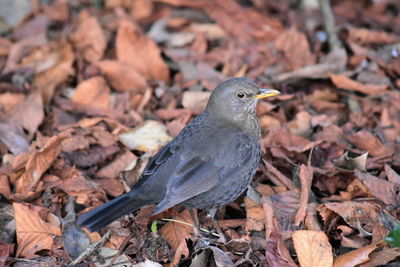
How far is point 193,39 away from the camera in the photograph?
7.14 meters

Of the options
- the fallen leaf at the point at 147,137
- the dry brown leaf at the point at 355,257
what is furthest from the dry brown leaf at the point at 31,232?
the dry brown leaf at the point at 355,257

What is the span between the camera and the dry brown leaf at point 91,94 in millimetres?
6219

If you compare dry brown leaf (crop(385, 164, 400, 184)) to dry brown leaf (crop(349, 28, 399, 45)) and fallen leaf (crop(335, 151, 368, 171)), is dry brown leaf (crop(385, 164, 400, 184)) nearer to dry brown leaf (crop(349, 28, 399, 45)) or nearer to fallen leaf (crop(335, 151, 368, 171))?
fallen leaf (crop(335, 151, 368, 171))

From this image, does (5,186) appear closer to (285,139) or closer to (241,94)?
(241,94)

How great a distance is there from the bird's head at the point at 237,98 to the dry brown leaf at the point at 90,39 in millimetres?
2133

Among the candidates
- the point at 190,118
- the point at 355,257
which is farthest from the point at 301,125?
the point at 355,257

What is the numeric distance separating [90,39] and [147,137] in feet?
6.36

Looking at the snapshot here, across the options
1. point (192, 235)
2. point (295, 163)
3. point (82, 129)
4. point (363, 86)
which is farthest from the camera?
point (363, 86)

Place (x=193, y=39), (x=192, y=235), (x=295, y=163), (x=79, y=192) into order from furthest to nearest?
(x=193, y=39)
(x=295, y=163)
(x=79, y=192)
(x=192, y=235)

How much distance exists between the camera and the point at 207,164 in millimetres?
4758

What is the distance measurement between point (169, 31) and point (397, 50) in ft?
8.98

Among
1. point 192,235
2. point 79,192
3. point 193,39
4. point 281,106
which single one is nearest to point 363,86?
point 281,106

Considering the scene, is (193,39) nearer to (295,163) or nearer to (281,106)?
(281,106)

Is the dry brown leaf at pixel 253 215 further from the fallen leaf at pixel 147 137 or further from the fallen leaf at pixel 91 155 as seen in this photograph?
the fallen leaf at pixel 91 155
